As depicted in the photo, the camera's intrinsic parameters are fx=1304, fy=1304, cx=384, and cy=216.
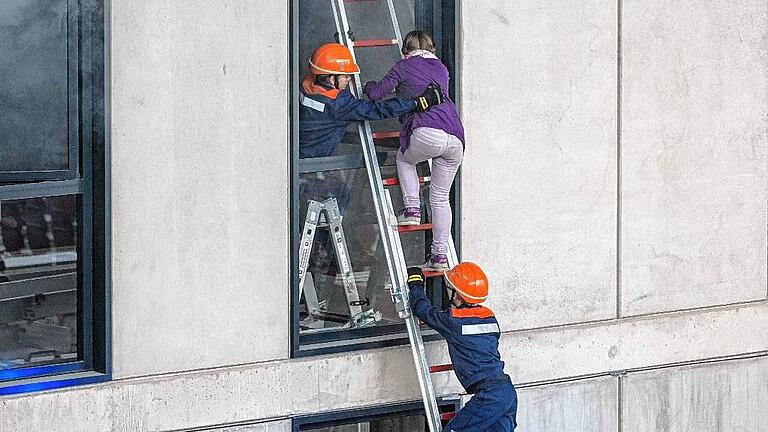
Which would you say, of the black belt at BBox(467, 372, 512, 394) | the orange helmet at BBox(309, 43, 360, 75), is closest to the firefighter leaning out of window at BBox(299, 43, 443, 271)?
the orange helmet at BBox(309, 43, 360, 75)

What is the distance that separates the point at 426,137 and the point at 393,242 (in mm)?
706

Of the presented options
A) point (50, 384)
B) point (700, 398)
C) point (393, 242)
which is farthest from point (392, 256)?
point (700, 398)

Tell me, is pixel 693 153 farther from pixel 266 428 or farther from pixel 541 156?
pixel 266 428

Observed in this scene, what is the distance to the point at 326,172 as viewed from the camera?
8289 mm

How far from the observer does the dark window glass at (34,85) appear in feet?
22.9

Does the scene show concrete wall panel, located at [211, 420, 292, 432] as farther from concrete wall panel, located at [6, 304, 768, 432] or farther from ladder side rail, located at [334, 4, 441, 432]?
ladder side rail, located at [334, 4, 441, 432]

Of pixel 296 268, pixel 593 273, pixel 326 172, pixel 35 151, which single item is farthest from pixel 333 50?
pixel 593 273

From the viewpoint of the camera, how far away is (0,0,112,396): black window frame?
715cm

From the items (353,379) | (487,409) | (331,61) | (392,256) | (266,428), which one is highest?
(331,61)

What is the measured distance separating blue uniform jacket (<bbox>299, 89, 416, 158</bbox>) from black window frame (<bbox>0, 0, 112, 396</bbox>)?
1.39 m

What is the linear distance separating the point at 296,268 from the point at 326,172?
0.69 meters

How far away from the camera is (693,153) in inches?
384

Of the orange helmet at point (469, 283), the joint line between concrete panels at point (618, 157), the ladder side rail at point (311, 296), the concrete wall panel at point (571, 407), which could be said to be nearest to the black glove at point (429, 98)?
the orange helmet at point (469, 283)

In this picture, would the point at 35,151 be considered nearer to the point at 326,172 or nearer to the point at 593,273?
the point at 326,172
